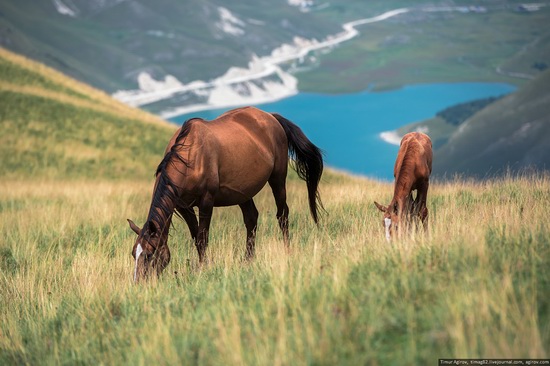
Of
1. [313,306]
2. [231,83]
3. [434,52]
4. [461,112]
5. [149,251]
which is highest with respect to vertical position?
[434,52]

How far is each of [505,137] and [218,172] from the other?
1894 inches

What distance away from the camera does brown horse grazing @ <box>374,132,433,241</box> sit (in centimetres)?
802

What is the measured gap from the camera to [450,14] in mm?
196875

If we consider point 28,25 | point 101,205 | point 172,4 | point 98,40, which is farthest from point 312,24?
point 101,205

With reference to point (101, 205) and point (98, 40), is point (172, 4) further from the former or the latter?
point (101, 205)

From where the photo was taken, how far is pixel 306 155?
10508 millimetres

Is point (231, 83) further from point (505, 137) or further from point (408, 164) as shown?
point (408, 164)

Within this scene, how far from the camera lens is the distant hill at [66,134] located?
2665 centimetres

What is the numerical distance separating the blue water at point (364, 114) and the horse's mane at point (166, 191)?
53.3 metres

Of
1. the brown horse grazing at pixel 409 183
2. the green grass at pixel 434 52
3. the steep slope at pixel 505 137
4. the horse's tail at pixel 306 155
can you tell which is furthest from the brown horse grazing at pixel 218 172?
the green grass at pixel 434 52

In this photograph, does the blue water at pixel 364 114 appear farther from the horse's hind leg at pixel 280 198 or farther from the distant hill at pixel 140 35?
the horse's hind leg at pixel 280 198

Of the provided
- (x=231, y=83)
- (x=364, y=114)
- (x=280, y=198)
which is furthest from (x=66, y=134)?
(x=231, y=83)

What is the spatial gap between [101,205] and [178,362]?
10932mm

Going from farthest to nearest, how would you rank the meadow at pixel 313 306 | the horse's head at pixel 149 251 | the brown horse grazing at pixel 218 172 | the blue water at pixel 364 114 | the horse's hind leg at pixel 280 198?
the blue water at pixel 364 114, the horse's hind leg at pixel 280 198, the brown horse grazing at pixel 218 172, the horse's head at pixel 149 251, the meadow at pixel 313 306
